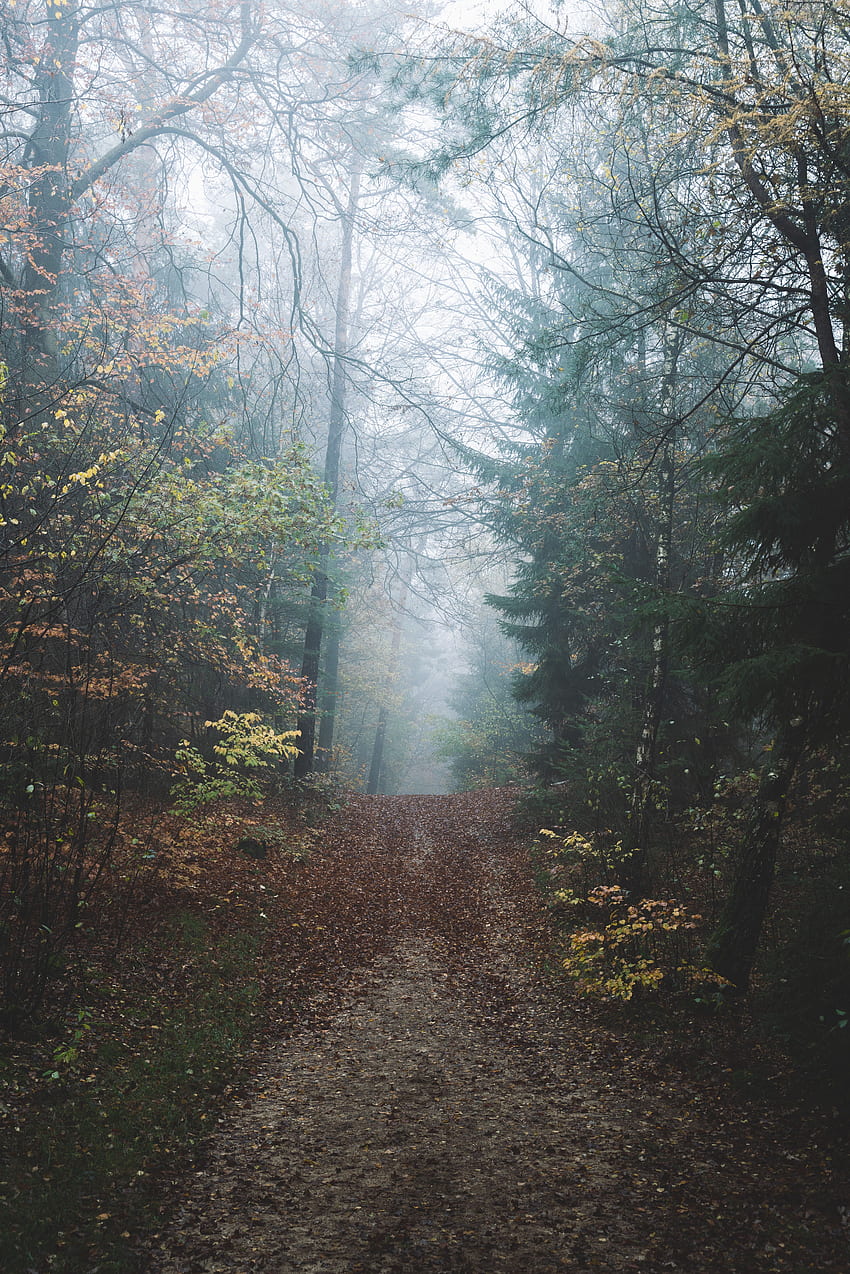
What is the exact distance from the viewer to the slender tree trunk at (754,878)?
19.4ft

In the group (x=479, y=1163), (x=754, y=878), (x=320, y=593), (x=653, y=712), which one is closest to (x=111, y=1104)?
(x=479, y=1163)

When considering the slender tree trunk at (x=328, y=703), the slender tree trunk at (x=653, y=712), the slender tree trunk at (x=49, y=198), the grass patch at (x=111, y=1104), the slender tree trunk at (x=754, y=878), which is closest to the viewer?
the grass patch at (x=111, y=1104)

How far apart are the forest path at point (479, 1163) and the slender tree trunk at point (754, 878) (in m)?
1.25

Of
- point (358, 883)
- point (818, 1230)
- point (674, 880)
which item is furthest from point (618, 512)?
point (818, 1230)

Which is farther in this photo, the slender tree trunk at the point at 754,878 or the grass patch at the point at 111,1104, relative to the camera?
the slender tree trunk at the point at 754,878

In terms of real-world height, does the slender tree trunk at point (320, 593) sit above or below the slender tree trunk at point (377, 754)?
above

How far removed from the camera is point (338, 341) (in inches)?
675

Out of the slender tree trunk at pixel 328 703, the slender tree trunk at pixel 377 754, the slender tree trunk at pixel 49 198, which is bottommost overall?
the slender tree trunk at pixel 377 754

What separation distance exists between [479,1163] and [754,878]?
334 centimetres

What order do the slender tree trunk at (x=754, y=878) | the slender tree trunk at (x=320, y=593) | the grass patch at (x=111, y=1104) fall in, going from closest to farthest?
the grass patch at (x=111, y=1104), the slender tree trunk at (x=754, y=878), the slender tree trunk at (x=320, y=593)

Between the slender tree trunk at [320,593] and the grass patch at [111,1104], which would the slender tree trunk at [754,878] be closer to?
the grass patch at [111,1104]

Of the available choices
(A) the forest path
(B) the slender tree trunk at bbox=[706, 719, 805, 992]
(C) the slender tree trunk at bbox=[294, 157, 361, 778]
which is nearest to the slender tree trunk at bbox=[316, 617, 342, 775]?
(C) the slender tree trunk at bbox=[294, 157, 361, 778]

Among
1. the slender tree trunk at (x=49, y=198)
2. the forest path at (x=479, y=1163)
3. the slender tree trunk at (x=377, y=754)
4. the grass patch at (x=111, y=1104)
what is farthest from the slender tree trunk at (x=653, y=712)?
the slender tree trunk at (x=377, y=754)

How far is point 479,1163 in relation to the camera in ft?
14.2
